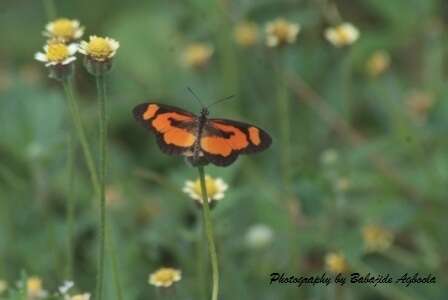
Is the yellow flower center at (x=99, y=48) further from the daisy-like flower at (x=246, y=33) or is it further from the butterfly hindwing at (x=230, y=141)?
the daisy-like flower at (x=246, y=33)

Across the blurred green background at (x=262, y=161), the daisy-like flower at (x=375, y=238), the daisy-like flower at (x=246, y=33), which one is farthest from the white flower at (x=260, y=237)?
the daisy-like flower at (x=246, y=33)

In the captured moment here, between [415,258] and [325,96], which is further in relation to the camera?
[325,96]

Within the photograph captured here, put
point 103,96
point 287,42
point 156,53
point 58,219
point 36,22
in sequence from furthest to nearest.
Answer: point 36,22
point 156,53
point 58,219
point 287,42
point 103,96

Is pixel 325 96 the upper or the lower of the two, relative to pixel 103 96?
upper

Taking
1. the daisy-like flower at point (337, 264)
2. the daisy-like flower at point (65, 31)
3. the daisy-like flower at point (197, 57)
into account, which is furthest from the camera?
the daisy-like flower at point (197, 57)

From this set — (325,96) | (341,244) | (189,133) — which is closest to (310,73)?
(325,96)

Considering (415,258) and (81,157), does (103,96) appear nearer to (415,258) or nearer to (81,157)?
(415,258)

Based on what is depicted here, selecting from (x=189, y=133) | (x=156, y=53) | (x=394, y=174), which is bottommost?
(x=189, y=133)

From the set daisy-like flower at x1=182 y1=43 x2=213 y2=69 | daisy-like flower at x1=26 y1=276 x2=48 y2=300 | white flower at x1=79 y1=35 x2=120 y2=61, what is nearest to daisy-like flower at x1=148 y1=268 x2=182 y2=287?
daisy-like flower at x1=26 y1=276 x2=48 y2=300
